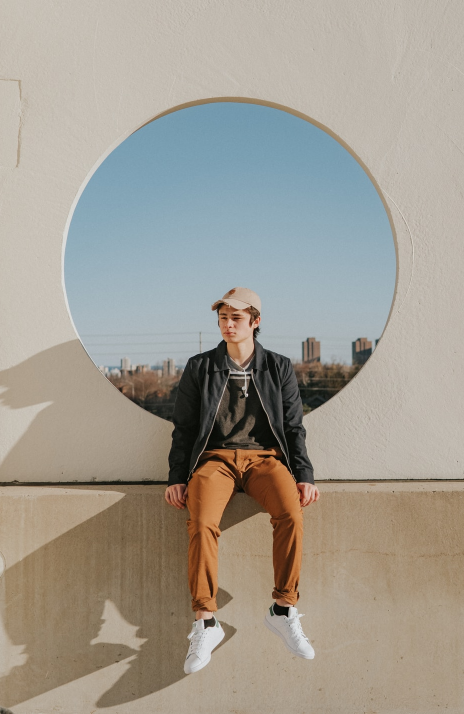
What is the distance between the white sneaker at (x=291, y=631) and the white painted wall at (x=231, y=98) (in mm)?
642

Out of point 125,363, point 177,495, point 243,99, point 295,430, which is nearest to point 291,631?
point 177,495

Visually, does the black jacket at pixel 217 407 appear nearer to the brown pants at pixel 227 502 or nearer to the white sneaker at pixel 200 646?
the brown pants at pixel 227 502

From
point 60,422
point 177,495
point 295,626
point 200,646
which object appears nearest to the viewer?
point 200,646

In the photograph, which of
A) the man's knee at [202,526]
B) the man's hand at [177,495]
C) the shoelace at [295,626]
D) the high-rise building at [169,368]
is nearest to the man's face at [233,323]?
the man's hand at [177,495]

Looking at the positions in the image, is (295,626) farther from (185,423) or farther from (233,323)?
(233,323)

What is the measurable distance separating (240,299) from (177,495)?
852 millimetres

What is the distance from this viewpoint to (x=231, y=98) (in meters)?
2.52

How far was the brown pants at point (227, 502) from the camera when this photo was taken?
203 centimetres

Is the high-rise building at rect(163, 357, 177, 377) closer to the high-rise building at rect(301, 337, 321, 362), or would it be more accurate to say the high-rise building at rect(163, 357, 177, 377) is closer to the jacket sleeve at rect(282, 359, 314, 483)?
the high-rise building at rect(301, 337, 321, 362)

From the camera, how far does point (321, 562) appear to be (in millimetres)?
2312

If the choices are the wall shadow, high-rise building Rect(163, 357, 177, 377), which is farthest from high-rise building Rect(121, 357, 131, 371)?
the wall shadow

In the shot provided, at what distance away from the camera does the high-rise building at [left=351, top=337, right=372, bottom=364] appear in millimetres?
28112

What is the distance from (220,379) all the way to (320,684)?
4.44 ft

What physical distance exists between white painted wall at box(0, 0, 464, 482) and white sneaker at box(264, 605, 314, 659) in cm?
64
